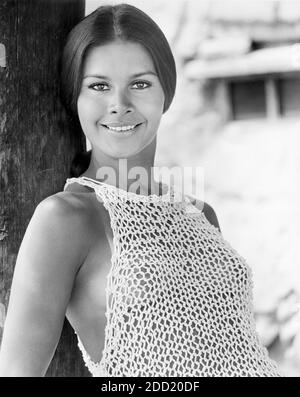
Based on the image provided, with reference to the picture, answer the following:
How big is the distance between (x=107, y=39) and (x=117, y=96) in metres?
0.13

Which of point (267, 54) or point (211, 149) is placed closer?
point (267, 54)

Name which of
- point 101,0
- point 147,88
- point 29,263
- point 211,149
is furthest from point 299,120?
point 29,263

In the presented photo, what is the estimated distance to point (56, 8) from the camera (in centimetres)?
171

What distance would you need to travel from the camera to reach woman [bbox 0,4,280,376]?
4.74 feet

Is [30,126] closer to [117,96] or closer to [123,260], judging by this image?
[117,96]

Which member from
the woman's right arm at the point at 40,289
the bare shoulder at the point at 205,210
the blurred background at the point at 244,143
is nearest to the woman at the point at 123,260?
the woman's right arm at the point at 40,289

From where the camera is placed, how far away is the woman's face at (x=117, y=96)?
5.32 feet

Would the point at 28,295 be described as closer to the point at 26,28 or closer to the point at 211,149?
the point at 26,28

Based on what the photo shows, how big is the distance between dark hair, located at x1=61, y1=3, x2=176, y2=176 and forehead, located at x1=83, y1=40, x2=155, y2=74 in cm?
1

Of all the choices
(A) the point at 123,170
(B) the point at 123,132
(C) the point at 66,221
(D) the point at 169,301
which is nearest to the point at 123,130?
(B) the point at 123,132

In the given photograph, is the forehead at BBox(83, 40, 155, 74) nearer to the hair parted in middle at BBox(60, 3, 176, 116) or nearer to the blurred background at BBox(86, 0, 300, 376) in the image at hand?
the hair parted in middle at BBox(60, 3, 176, 116)

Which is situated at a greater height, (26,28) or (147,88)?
(26,28)

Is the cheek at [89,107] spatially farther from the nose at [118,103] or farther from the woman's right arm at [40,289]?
the woman's right arm at [40,289]

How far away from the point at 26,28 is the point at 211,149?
3477 mm
